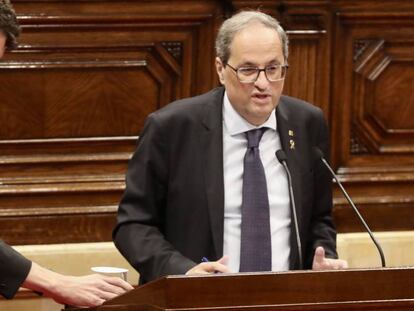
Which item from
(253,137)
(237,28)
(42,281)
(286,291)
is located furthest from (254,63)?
(286,291)

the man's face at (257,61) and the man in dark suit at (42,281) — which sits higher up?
the man's face at (257,61)

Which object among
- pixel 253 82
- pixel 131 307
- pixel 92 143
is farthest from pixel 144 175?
pixel 92 143

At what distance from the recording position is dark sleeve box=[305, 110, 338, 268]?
12.6 ft

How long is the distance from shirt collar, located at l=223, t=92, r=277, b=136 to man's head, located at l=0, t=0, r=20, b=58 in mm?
798

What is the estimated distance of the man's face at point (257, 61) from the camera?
146 inches

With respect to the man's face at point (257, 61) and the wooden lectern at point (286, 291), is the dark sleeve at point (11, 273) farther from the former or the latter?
the man's face at point (257, 61)

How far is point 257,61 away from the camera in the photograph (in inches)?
146

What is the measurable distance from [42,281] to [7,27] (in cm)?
66

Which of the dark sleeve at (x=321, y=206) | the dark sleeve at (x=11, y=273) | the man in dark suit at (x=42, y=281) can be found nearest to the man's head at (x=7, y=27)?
the man in dark suit at (x=42, y=281)

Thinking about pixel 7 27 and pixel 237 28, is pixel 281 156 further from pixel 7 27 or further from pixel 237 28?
pixel 7 27

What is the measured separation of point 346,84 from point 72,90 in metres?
1.10

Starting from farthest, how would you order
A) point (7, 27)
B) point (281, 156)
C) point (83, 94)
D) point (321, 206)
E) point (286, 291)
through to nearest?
point (83, 94) < point (321, 206) < point (281, 156) < point (7, 27) < point (286, 291)

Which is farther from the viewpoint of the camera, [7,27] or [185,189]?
[185,189]

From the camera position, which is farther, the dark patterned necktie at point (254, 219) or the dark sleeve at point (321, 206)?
the dark sleeve at point (321, 206)
